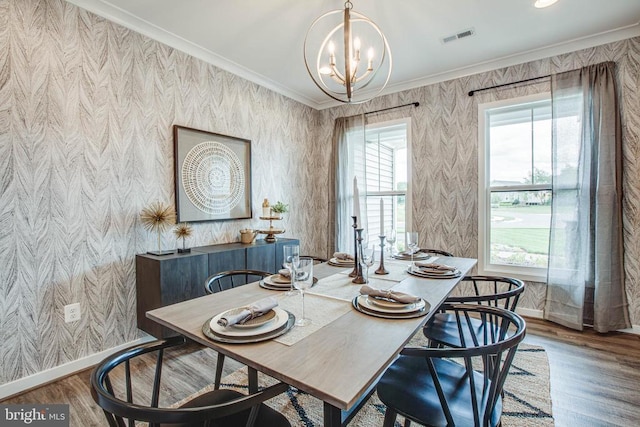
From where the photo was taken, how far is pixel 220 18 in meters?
2.49

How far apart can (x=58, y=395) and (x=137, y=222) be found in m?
1.25

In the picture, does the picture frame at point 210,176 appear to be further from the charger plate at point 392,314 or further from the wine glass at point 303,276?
the charger plate at point 392,314

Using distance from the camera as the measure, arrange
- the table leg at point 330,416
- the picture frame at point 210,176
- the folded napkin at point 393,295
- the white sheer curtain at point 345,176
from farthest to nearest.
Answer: the white sheer curtain at point 345,176 < the picture frame at point 210,176 < the folded napkin at point 393,295 < the table leg at point 330,416

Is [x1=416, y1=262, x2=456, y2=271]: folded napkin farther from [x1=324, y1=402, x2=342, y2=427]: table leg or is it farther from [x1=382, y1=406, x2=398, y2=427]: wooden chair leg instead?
[x1=324, y1=402, x2=342, y2=427]: table leg

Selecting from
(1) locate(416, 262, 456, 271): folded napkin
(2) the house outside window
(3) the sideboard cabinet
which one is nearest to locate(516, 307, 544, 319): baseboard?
(2) the house outside window

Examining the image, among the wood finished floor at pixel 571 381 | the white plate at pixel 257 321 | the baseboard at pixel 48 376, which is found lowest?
the wood finished floor at pixel 571 381

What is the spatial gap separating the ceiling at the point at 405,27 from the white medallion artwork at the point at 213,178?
918 mm

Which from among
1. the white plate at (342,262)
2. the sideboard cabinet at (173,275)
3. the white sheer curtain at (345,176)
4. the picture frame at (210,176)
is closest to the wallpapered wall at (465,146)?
the white sheer curtain at (345,176)

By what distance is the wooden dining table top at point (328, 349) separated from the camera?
2.69 ft

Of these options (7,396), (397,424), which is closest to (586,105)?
(397,424)

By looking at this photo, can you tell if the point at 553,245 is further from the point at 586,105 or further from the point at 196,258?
the point at 196,258

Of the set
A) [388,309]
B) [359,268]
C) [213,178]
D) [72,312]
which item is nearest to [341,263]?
[359,268]

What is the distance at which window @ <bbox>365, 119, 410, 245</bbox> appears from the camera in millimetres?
3973

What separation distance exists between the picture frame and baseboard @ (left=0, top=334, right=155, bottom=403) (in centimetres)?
123
